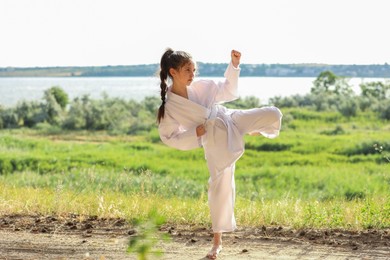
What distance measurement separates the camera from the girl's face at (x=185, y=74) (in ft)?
17.2

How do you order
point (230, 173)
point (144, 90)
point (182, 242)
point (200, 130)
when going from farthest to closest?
point (144, 90) < point (182, 242) < point (230, 173) < point (200, 130)

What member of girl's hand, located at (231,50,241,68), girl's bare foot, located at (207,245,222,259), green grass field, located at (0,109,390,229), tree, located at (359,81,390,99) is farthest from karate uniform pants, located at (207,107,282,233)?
tree, located at (359,81,390,99)

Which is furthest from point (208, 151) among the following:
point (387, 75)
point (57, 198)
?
point (387, 75)

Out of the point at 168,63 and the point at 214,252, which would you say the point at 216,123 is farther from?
the point at 214,252

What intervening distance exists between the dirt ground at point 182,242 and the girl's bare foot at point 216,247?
0.06 metres

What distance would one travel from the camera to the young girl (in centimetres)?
523

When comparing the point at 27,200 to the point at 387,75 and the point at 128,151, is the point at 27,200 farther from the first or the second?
the point at 387,75

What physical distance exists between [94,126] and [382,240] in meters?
27.9

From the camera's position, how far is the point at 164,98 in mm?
5344

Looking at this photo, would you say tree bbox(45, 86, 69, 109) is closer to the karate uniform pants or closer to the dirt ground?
the dirt ground

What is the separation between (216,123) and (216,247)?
94 centimetres

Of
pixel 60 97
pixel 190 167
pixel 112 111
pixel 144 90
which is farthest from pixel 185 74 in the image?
pixel 144 90

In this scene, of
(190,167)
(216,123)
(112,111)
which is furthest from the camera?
(112,111)

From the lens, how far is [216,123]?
5301 mm
